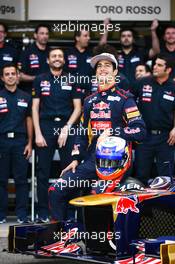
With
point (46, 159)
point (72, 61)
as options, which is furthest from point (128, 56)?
point (46, 159)

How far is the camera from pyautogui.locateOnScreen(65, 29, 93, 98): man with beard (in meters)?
12.2

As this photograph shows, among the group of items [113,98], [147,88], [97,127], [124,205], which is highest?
[147,88]

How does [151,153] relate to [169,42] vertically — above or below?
below

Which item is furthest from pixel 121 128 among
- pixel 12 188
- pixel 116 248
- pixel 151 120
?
pixel 12 188

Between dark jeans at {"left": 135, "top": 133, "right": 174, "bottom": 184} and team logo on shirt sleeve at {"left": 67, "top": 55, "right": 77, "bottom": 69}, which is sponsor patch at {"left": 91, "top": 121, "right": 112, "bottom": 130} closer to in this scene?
dark jeans at {"left": 135, "top": 133, "right": 174, "bottom": 184}

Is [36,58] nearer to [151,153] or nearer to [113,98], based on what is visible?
[151,153]

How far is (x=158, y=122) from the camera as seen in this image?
1115 cm

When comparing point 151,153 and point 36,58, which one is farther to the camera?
point 36,58

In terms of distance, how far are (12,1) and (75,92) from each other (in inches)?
106

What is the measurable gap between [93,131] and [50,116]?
303cm

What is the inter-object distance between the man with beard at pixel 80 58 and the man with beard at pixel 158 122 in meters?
1.19

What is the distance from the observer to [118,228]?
7.23 m

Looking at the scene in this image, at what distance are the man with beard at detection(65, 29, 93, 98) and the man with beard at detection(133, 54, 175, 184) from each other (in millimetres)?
1185

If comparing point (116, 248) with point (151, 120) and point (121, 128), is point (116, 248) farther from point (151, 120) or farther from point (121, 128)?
point (151, 120)
